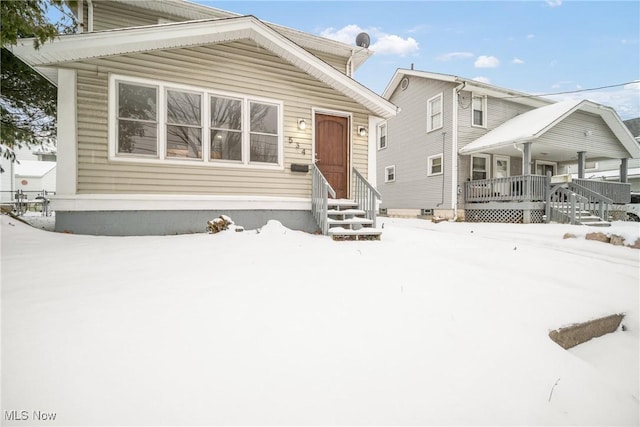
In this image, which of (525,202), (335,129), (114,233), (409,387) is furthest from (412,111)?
(409,387)

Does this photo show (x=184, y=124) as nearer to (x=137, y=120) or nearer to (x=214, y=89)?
(x=137, y=120)

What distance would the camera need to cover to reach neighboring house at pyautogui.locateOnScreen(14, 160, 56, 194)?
24000 millimetres

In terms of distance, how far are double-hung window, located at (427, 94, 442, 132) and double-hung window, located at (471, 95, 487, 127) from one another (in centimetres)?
141

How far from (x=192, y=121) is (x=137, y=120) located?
3.39 ft

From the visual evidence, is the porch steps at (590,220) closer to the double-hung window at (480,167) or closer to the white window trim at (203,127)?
the double-hung window at (480,167)

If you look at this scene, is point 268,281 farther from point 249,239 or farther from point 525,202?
point 525,202

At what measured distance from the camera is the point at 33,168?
2542cm

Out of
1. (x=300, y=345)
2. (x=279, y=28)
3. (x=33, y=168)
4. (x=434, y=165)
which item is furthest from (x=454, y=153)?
(x=33, y=168)

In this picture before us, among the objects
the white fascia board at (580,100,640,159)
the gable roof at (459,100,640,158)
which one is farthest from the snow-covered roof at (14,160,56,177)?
the white fascia board at (580,100,640,159)

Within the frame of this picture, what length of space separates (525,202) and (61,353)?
12372mm

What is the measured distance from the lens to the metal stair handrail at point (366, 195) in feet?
20.9

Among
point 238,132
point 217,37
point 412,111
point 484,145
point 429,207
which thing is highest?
point 412,111

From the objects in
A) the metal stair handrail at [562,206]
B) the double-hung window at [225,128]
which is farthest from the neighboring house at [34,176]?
the metal stair handrail at [562,206]

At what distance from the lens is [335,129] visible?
7.56 metres
